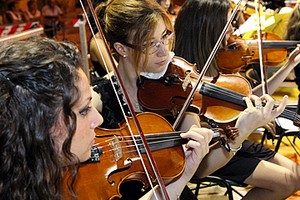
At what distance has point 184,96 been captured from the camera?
151 centimetres

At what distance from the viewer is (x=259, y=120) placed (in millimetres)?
1345

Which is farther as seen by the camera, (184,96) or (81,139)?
(184,96)

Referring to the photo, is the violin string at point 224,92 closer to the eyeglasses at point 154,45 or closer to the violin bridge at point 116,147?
the eyeglasses at point 154,45

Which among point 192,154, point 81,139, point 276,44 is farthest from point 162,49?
point 276,44

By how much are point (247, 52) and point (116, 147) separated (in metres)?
1.24

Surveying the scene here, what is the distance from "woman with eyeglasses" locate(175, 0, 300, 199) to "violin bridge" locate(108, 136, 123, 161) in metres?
0.42

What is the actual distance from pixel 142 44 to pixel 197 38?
49 cm

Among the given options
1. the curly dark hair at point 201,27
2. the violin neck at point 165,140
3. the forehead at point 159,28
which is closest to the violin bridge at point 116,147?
the violin neck at point 165,140

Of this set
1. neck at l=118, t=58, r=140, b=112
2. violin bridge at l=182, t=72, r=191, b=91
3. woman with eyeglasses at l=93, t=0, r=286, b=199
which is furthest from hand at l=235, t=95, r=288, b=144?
neck at l=118, t=58, r=140, b=112

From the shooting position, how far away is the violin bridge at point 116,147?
1.11 m

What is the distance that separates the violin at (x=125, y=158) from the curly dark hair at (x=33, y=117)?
21 cm

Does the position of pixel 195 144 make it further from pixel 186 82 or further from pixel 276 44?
pixel 276 44

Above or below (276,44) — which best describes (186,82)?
above

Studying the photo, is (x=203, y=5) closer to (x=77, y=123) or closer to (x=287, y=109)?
(x=287, y=109)
